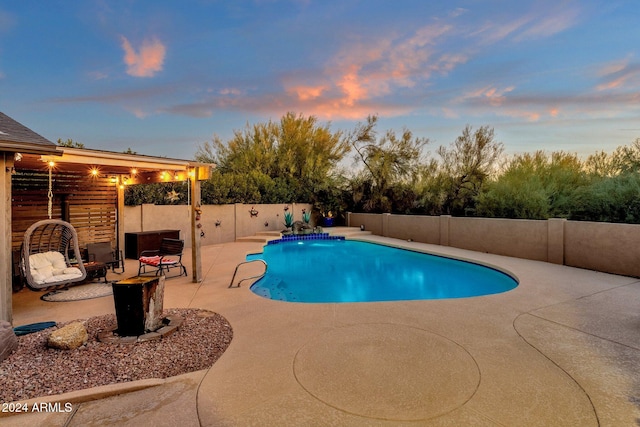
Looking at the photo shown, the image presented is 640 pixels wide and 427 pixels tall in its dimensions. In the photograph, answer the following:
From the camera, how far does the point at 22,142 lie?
3197mm

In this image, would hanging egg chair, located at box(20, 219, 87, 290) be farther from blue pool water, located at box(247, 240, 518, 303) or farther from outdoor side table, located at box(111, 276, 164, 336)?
blue pool water, located at box(247, 240, 518, 303)

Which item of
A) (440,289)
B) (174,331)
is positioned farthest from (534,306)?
(174,331)

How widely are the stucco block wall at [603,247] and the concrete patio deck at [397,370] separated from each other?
2.45m

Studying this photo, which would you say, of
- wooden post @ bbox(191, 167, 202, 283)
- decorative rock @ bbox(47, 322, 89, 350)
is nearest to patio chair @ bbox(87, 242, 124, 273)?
wooden post @ bbox(191, 167, 202, 283)

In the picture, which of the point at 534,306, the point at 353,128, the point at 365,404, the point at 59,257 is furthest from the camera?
the point at 353,128

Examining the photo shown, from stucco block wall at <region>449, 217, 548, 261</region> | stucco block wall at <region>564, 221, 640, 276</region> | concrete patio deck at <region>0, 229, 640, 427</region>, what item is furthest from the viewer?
stucco block wall at <region>449, 217, 548, 261</region>

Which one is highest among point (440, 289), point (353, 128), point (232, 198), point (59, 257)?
point (353, 128)

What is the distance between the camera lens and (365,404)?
2117 millimetres

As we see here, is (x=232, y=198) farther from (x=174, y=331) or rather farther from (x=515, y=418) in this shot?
(x=515, y=418)

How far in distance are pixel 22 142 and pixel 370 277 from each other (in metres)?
6.62

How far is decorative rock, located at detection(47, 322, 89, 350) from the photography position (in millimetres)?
2908

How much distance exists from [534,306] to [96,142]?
53.4 ft

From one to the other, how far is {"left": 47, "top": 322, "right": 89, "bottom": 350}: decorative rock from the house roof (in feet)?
6.58

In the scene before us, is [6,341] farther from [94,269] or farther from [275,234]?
[275,234]
